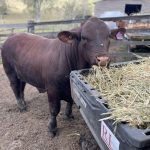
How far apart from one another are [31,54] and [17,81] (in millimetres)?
859

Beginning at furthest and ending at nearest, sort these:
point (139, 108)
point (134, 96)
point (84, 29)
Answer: point (84, 29) → point (134, 96) → point (139, 108)

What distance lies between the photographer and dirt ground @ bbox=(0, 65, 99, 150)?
164 inches

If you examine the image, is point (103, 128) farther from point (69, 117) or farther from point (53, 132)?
point (69, 117)

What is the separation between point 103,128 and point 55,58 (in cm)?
224

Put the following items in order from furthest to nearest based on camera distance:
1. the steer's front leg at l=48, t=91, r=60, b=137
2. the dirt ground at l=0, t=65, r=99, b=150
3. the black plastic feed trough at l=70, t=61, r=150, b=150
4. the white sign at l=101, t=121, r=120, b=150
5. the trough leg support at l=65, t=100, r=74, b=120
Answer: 1. the trough leg support at l=65, t=100, r=74, b=120
2. the steer's front leg at l=48, t=91, r=60, b=137
3. the dirt ground at l=0, t=65, r=99, b=150
4. the white sign at l=101, t=121, r=120, b=150
5. the black plastic feed trough at l=70, t=61, r=150, b=150

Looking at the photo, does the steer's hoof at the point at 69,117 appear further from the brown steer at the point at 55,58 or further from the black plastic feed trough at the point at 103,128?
the black plastic feed trough at the point at 103,128

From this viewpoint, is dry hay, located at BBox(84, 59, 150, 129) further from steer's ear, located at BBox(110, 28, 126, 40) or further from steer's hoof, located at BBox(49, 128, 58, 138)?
steer's hoof, located at BBox(49, 128, 58, 138)

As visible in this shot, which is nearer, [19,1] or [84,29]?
[84,29]

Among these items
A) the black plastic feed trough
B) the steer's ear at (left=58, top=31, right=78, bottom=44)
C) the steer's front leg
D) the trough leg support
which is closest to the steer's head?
the steer's ear at (left=58, top=31, right=78, bottom=44)

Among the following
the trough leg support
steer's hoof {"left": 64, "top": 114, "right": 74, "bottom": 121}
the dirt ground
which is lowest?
the dirt ground

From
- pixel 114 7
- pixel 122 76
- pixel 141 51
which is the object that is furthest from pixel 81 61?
pixel 114 7

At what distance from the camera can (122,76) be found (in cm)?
306

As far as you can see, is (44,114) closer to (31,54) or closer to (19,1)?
(31,54)

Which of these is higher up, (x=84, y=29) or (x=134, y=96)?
(x=84, y=29)
